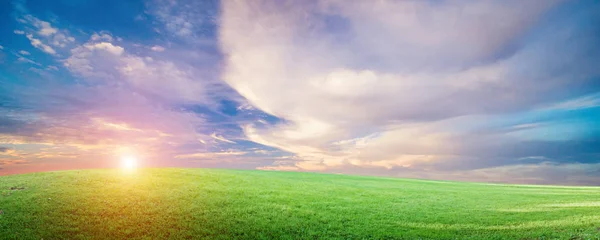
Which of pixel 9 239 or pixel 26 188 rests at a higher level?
pixel 26 188

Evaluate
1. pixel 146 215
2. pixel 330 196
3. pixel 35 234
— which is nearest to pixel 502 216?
pixel 330 196

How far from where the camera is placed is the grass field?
840 inches

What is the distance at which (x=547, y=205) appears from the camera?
34656mm

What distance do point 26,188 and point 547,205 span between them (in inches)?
1962

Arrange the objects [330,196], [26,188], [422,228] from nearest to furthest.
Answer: [422,228], [26,188], [330,196]

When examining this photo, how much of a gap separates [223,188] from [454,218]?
21.0m

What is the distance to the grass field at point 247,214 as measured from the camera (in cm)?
2134

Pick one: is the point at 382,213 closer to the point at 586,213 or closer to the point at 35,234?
the point at 586,213

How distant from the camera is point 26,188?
102ft

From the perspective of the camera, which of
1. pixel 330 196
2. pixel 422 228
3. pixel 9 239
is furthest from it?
pixel 330 196

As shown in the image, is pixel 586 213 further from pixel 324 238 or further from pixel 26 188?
pixel 26 188

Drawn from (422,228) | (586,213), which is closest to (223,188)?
(422,228)

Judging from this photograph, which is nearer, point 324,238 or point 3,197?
point 324,238

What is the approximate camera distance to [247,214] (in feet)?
82.0
